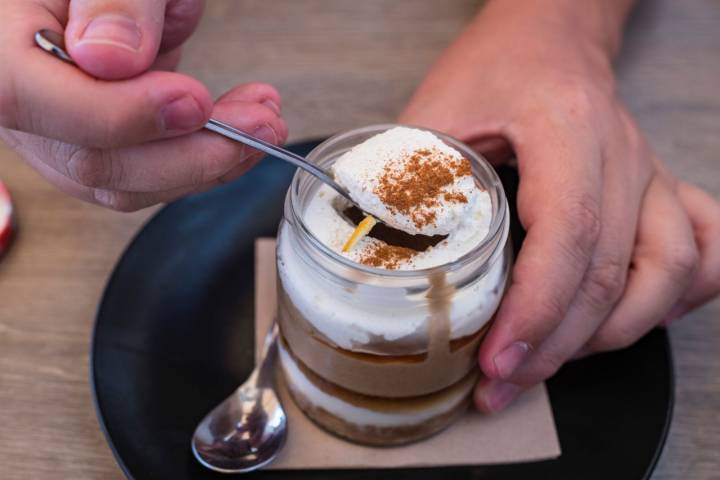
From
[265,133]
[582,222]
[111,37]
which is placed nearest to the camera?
[111,37]

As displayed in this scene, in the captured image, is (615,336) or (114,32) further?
(615,336)

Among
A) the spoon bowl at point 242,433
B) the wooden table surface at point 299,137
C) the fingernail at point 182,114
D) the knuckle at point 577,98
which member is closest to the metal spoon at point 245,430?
the spoon bowl at point 242,433

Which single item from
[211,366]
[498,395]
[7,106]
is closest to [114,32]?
[7,106]

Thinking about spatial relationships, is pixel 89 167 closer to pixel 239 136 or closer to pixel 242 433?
pixel 239 136

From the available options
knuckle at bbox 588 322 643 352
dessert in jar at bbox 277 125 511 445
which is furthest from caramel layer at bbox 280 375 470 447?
knuckle at bbox 588 322 643 352

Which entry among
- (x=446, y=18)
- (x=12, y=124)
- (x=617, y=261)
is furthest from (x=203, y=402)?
(x=446, y=18)
